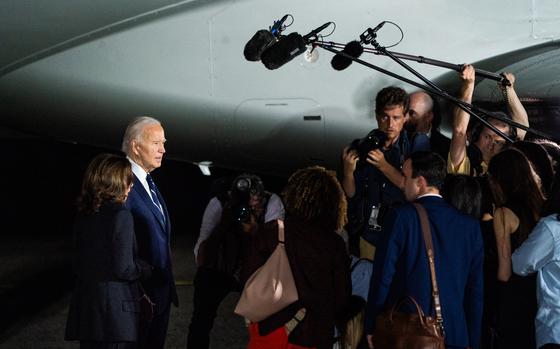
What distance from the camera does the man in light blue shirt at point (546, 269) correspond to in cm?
332

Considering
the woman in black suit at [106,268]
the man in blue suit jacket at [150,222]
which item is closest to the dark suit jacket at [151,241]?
the man in blue suit jacket at [150,222]

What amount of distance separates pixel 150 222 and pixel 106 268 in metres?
0.38

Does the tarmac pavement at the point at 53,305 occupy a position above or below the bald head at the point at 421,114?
below

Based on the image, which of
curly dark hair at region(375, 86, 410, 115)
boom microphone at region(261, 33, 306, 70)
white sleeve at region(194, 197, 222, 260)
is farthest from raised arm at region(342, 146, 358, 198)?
→ white sleeve at region(194, 197, 222, 260)

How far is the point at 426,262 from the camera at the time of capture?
3.38 metres

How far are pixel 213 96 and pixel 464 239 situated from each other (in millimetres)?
3645

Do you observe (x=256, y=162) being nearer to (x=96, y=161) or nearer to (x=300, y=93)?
(x=300, y=93)

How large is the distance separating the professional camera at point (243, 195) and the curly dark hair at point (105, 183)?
1024 millimetres

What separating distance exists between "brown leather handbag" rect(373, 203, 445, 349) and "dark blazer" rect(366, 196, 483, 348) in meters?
0.03

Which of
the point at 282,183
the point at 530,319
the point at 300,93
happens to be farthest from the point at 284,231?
the point at 282,183

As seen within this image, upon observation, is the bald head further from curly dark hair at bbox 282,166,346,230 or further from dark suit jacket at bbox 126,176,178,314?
dark suit jacket at bbox 126,176,178,314

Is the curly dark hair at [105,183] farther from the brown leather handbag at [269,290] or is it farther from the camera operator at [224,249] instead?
the camera operator at [224,249]

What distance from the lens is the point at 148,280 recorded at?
13.0 feet

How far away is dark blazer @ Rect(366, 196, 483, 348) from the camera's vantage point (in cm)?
338
